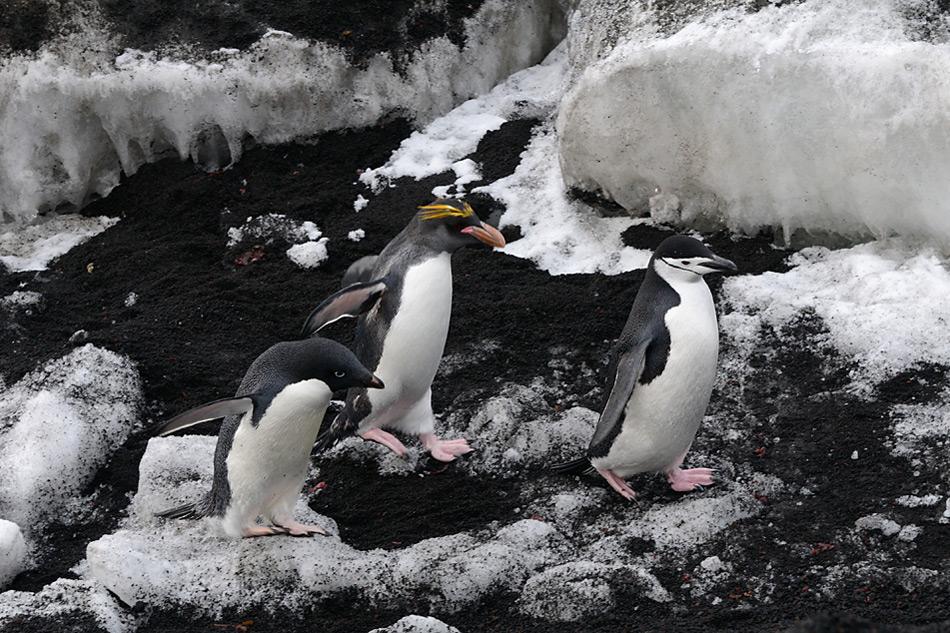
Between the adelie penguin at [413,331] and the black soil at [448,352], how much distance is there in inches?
6.9

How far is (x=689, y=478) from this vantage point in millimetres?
4414

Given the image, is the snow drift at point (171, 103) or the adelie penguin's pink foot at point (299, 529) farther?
the snow drift at point (171, 103)

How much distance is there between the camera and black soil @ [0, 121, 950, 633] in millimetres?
3836

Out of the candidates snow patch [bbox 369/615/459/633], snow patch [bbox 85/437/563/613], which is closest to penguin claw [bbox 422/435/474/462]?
snow patch [bbox 85/437/563/613]

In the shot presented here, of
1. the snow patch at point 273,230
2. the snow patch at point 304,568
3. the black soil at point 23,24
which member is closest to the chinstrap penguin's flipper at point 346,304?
the snow patch at point 304,568

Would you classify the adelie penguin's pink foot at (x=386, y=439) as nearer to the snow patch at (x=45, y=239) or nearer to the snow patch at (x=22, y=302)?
the snow patch at (x=22, y=302)

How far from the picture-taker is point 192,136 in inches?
270

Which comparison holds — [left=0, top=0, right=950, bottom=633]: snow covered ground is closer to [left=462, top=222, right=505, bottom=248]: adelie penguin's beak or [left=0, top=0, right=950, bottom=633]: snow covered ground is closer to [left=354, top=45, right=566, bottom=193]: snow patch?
[left=354, top=45, right=566, bottom=193]: snow patch

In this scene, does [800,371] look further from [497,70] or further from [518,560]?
[497,70]

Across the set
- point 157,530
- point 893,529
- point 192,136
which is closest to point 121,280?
point 192,136

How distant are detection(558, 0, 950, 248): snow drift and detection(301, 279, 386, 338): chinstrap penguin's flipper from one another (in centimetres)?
169

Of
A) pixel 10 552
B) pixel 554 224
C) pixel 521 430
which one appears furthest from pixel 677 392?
pixel 10 552

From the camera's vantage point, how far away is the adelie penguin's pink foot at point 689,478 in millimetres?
4388

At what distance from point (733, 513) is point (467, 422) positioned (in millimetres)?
1222
